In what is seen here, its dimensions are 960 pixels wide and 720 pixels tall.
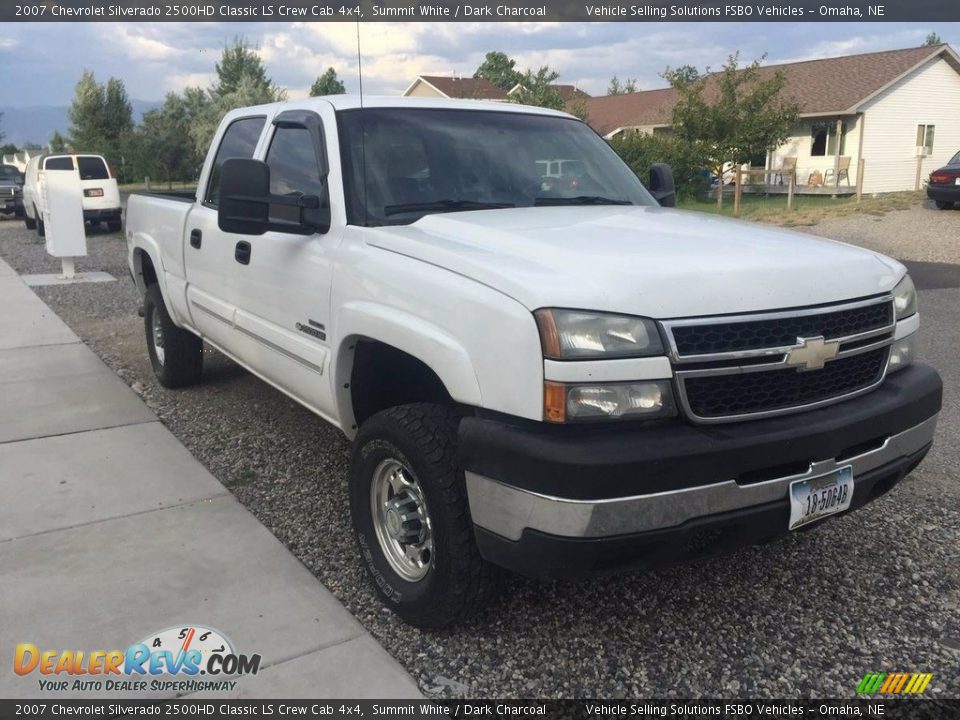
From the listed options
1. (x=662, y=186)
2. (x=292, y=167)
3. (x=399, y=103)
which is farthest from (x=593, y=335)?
(x=662, y=186)

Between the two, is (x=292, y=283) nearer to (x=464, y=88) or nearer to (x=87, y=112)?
(x=464, y=88)

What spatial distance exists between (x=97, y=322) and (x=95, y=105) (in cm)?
4850

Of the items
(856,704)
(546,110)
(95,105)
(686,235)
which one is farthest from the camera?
A: (95,105)

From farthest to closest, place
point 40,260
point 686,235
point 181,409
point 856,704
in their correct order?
1. point 40,260
2. point 181,409
3. point 686,235
4. point 856,704

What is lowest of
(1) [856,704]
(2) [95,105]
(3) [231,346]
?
(1) [856,704]

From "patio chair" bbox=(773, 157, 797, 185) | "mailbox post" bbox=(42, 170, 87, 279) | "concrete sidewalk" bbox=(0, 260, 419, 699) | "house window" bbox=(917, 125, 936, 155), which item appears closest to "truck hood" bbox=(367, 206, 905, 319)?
"concrete sidewalk" bbox=(0, 260, 419, 699)

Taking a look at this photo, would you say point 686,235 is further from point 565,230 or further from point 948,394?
point 948,394

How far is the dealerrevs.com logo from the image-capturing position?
9.56 ft

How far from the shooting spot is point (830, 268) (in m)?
2.96

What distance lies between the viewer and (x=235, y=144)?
17.0 ft

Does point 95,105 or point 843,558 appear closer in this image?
point 843,558

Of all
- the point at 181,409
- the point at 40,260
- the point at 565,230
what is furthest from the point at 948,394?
the point at 40,260

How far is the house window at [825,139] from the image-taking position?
104ft

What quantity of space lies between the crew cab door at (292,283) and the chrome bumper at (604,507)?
49.2 inches
